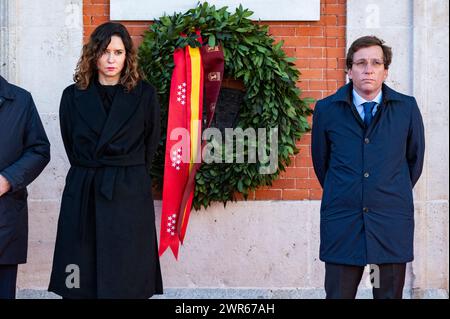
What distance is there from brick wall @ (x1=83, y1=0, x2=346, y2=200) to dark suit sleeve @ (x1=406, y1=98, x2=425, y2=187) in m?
1.90

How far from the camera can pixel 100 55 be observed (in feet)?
15.3

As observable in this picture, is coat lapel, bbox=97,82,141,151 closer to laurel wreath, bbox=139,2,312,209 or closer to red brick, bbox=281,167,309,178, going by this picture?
laurel wreath, bbox=139,2,312,209

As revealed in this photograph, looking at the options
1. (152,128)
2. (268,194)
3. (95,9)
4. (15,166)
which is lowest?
(268,194)

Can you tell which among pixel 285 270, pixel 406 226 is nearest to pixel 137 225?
pixel 406 226

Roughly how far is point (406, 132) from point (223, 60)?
6.69 ft

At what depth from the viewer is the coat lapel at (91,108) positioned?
4551 millimetres

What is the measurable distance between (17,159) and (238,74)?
1.94 m

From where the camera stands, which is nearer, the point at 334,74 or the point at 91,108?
the point at 91,108

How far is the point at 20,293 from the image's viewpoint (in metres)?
6.25

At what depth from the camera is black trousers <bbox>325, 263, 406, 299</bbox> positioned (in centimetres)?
422

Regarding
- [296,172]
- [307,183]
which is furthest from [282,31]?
[307,183]

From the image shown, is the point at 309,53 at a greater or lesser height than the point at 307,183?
greater

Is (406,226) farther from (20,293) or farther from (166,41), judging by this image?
(20,293)

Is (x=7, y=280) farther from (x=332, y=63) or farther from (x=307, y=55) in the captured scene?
(x=332, y=63)
